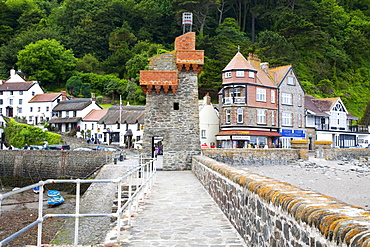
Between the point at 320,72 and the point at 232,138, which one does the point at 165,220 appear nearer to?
the point at 232,138

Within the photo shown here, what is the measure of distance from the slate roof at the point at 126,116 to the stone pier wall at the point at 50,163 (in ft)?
59.5

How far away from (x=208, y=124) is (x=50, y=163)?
735 inches

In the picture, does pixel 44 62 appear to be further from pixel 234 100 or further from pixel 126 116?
pixel 234 100

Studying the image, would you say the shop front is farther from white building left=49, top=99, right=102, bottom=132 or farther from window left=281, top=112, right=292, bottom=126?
white building left=49, top=99, right=102, bottom=132

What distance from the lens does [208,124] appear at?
138 ft

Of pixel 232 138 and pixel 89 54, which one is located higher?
pixel 89 54

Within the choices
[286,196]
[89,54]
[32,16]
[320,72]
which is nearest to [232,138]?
[286,196]

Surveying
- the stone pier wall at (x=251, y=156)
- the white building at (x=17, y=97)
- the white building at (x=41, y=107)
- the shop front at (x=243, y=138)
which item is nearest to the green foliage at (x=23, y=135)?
the white building at (x=41, y=107)

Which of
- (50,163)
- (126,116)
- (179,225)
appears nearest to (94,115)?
(126,116)

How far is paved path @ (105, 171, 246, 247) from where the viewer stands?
18.8 feet

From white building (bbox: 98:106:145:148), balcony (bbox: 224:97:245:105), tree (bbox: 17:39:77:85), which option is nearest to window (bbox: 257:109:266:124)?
balcony (bbox: 224:97:245:105)

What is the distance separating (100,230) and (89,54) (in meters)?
80.1

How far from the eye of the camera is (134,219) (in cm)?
749

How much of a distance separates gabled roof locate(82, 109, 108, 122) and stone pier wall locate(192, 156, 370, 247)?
52929 mm
